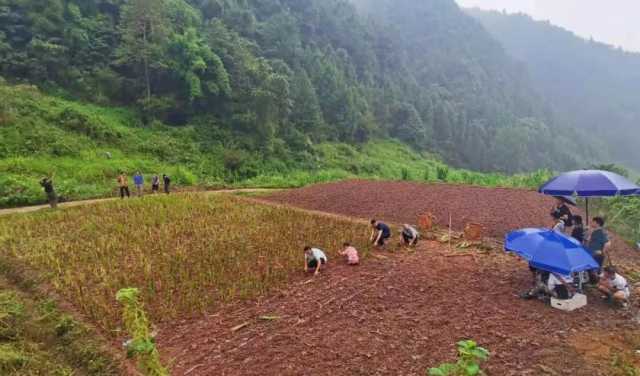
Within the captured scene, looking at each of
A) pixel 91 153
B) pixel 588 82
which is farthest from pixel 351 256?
pixel 588 82

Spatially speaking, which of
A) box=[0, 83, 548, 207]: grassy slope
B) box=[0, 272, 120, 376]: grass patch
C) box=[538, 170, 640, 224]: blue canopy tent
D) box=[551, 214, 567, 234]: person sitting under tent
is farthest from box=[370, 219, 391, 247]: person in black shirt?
box=[0, 83, 548, 207]: grassy slope

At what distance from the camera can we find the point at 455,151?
7919 cm

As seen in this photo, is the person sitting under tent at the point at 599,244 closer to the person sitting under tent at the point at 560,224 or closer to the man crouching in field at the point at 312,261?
the person sitting under tent at the point at 560,224

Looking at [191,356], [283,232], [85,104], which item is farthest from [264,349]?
[85,104]

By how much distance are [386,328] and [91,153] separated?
1026 inches

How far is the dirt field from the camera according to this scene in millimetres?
6027

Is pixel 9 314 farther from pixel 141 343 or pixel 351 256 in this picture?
pixel 351 256

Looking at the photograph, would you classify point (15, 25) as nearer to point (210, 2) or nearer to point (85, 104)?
point (85, 104)

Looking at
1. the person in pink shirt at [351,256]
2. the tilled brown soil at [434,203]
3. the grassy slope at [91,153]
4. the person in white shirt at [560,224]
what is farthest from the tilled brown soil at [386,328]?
the grassy slope at [91,153]

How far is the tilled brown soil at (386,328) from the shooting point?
6.01m

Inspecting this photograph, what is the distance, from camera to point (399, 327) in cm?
704

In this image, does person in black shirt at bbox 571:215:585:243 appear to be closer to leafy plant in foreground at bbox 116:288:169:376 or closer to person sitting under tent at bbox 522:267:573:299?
person sitting under tent at bbox 522:267:573:299

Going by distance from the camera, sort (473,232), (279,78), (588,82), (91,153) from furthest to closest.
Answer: (588,82), (279,78), (91,153), (473,232)

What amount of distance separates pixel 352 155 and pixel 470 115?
2369 inches
